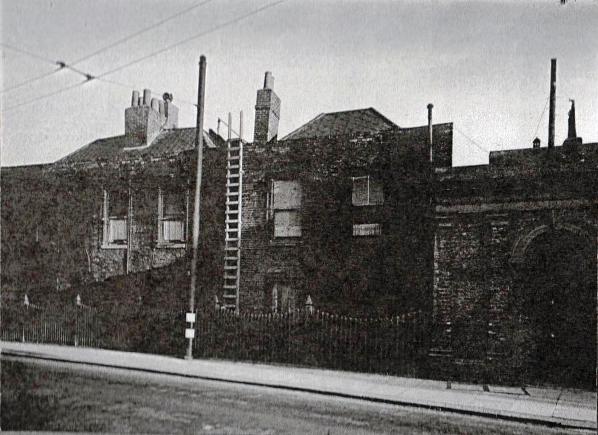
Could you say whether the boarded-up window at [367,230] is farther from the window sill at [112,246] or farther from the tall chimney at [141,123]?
the tall chimney at [141,123]

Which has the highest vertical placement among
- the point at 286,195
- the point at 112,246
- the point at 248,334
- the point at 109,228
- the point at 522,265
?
the point at 286,195

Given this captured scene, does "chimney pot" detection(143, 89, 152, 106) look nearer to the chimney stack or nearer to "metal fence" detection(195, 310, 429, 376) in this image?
the chimney stack

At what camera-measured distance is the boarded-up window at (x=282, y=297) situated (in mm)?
14435

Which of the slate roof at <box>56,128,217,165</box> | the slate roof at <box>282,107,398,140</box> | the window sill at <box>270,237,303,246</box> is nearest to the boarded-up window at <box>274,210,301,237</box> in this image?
the window sill at <box>270,237,303,246</box>

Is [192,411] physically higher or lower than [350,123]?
lower

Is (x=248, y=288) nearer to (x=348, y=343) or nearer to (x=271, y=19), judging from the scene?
(x=348, y=343)

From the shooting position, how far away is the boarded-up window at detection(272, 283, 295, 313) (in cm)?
1444

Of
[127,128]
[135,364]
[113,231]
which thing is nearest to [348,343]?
[135,364]

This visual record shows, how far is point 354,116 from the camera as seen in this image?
16172 mm

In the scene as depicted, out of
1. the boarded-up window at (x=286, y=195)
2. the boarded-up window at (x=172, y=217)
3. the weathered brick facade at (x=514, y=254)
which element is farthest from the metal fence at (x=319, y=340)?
the boarded-up window at (x=286, y=195)

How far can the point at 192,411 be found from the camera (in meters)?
7.91

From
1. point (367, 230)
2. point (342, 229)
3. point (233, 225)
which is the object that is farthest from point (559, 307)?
point (233, 225)

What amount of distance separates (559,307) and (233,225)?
27.5 feet

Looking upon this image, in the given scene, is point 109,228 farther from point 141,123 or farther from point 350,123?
point 350,123
